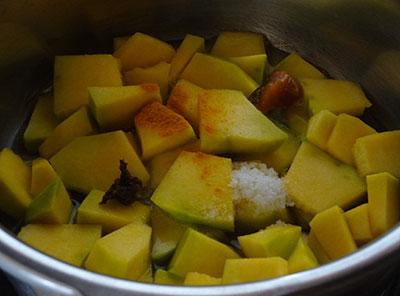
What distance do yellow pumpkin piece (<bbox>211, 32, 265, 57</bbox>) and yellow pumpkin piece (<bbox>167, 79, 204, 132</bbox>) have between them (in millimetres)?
213

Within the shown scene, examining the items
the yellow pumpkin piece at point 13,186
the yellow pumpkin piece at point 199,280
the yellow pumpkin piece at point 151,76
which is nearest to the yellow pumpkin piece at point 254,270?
the yellow pumpkin piece at point 199,280

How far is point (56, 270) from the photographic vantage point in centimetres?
73

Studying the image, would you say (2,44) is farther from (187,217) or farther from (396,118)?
(396,118)

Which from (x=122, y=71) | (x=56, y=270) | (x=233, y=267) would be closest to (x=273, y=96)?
(x=122, y=71)

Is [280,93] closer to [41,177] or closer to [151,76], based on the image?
[151,76]

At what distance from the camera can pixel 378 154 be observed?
114 centimetres

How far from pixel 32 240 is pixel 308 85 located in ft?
2.36

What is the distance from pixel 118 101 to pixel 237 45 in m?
0.41

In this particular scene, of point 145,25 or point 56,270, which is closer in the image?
point 56,270

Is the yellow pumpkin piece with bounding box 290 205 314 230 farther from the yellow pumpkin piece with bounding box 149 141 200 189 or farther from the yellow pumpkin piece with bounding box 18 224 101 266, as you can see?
the yellow pumpkin piece with bounding box 18 224 101 266

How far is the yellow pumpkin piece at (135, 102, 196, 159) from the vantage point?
117 centimetres

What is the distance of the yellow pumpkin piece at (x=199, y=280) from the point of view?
35.1 inches

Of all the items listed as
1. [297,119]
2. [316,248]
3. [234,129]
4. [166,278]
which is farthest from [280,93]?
[166,278]

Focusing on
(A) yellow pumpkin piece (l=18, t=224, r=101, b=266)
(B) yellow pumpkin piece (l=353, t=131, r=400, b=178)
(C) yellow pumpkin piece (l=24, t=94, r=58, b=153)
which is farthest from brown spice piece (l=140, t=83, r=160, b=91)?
(B) yellow pumpkin piece (l=353, t=131, r=400, b=178)
